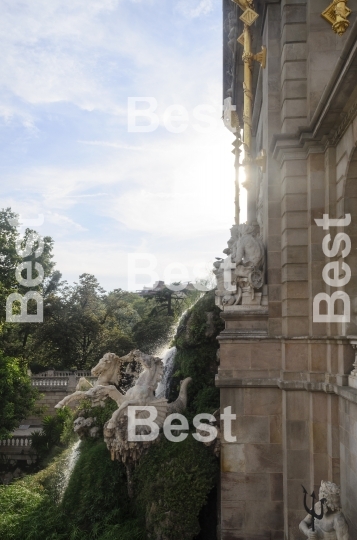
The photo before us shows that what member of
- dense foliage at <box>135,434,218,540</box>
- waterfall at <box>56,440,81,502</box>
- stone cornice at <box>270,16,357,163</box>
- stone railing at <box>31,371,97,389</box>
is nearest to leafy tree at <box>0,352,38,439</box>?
stone railing at <box>31,371,97,389</box>

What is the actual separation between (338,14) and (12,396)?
20.1 meters

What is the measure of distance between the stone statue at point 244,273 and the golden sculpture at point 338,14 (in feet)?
14.5

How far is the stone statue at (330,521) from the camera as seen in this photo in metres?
6.61

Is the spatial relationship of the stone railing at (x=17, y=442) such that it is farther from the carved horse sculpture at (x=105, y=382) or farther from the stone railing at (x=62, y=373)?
the carved horse sculpture at (x=105, y=382)

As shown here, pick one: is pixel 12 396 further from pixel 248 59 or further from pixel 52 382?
pixel 248 59

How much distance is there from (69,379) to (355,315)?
24470mm

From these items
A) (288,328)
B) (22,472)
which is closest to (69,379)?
(22,472)

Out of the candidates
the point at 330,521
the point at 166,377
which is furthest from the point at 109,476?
the point at 330,521

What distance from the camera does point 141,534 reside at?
1030 cm

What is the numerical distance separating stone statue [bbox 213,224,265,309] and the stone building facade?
155 mm

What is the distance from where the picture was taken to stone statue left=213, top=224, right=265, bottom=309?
10.1 m

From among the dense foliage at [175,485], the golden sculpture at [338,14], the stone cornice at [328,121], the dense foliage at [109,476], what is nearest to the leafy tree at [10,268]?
the dense foliage at [109,476]

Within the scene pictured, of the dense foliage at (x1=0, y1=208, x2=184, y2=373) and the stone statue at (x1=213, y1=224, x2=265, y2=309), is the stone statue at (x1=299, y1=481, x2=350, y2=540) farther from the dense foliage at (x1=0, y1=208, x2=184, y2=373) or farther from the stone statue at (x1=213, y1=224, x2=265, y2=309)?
the dense foliage at (x1=0, y1=208, x2=184, y2=373)

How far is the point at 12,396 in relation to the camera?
71.2ft
